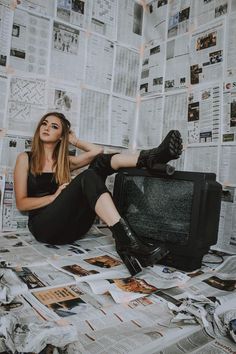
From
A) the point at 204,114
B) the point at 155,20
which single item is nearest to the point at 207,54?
the point at 204,114

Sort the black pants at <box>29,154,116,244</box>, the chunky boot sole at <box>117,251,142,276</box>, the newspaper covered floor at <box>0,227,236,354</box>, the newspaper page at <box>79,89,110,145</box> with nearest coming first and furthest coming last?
the newspaper covered floor at <box>0,227,236,354</box>, the chunky boot sole at <box>117,251,142,276</box>, the black pants at <box>29,154,116,244</box>, the newspaper page at <box>79,89,110,145</box>

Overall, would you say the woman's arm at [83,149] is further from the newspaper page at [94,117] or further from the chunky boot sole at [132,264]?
the chunky boot sole at [132,264]

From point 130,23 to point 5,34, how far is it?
740 mm

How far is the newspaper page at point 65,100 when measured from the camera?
1.50 m

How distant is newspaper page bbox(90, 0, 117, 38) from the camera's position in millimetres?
1614

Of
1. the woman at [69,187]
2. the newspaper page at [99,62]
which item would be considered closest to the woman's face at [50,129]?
the woman at [69,187]

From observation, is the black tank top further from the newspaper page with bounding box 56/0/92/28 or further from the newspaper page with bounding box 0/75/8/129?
the newspaper page with bounding box 56/0/92/28

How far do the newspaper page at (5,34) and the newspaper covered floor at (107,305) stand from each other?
0.80m

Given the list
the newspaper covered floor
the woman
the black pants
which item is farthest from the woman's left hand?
the newspaper covered floor

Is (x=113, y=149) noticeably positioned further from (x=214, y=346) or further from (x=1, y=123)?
(x=214, y=346)

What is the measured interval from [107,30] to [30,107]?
623 millimetres

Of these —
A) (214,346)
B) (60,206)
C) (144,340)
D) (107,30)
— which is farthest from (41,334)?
(107,30)

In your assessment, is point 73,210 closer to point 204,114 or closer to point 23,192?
point 23,192

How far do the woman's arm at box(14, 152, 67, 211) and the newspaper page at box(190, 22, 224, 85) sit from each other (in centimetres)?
82
